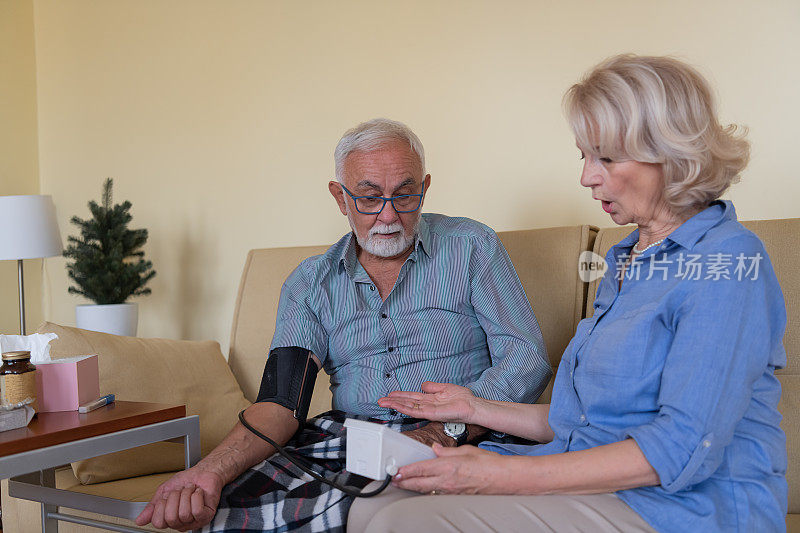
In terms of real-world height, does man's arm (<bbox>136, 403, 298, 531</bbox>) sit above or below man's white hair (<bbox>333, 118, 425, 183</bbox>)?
below

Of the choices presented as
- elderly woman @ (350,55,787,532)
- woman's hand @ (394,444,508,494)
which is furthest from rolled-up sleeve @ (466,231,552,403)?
woman's hand @ (394,444,508,494)

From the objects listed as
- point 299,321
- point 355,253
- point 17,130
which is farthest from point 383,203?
point 17,130

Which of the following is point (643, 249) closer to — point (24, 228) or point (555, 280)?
point (555, 280)

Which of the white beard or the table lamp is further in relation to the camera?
the table lamp

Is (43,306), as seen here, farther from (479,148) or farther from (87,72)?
(479,148)

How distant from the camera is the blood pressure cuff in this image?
1.56 meters

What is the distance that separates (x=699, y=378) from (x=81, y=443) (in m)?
0.99

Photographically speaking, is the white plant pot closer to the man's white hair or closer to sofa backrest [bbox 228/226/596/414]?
sofa backrest [bbox 228/226/596/414]

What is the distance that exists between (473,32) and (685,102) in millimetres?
1458

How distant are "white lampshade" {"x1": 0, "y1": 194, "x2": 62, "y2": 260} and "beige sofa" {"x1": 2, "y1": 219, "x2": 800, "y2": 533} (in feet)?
3.35

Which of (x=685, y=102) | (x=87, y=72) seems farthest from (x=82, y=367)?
(x=87, y=72)

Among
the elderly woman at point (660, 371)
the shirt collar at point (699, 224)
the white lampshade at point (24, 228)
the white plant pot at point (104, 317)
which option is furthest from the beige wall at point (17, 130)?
the shirt collar at point (699, 224)

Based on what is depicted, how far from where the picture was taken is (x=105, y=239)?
2.91 metres

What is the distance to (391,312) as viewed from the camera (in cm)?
167
